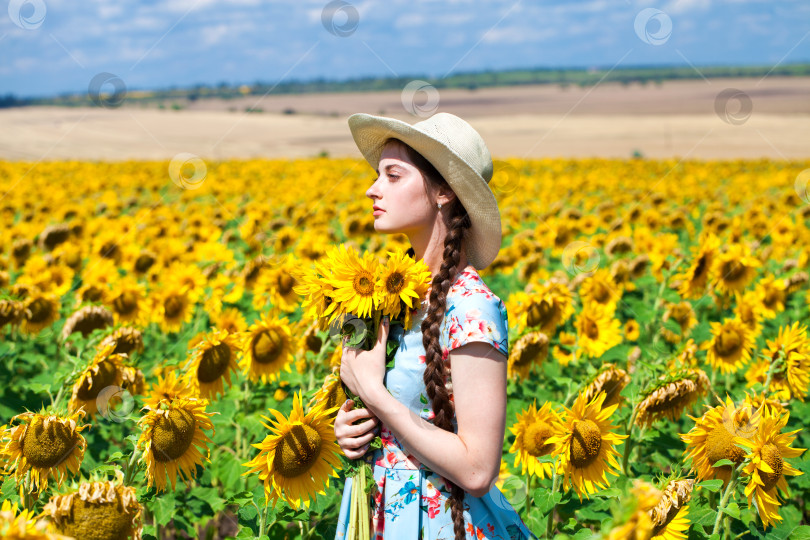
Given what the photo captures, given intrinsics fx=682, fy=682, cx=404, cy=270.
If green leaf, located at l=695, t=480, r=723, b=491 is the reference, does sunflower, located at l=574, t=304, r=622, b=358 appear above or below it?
above

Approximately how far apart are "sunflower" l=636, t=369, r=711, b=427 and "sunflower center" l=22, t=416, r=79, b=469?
2211 mm

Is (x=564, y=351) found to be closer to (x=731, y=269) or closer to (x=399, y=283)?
(x=731, y=269)

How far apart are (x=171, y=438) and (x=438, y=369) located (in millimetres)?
988

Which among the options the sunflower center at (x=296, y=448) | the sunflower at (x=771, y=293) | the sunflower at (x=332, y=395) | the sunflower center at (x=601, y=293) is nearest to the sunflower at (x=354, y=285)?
the sunflower at (x=332, y=395)

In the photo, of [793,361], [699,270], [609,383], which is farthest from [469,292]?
[699,270]

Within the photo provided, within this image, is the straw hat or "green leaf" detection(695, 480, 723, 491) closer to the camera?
the straw hat

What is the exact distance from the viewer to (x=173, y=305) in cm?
500

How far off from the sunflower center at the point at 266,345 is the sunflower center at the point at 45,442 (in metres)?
1.29

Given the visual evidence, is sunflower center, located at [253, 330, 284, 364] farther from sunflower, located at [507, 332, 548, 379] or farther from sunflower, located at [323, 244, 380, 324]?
sunflower, located at [323, 244, 380, 324]

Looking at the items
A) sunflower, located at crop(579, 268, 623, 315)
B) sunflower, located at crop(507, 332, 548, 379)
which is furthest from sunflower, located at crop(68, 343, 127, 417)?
sunflower, located at crop(579, 268, 623, 315)

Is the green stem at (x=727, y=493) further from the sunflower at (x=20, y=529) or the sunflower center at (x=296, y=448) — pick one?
the sunflower at (x=20, y=529)

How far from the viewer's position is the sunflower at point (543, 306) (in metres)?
4.27

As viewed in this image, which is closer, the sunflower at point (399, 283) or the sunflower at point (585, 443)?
the sunflower at point (399, 283)

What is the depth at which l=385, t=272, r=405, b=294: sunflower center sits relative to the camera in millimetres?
1947
